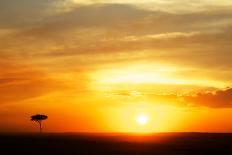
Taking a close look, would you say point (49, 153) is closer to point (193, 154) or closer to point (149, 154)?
point (149, 154)

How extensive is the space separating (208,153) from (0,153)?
32140 mm

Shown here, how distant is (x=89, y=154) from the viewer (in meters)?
75.4

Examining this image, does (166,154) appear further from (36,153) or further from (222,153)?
(36,153)

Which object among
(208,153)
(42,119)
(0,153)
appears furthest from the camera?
(42,119)

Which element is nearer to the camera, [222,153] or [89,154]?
[89,154]

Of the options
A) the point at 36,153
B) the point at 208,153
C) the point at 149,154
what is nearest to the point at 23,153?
the point at 36,153

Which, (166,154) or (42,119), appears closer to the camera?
(166,154)

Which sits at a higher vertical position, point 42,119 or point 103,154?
point 42,119

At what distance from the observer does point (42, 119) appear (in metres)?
169

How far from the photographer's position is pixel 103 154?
76000 mm

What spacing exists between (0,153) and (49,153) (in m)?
7.33

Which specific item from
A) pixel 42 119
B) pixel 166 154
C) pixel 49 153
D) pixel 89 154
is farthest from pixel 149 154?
pixel 42 119

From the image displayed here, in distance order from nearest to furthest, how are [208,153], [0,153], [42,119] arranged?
[0,153] → [208,153] → [42,119]

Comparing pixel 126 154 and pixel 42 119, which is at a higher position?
pixel 42 119
